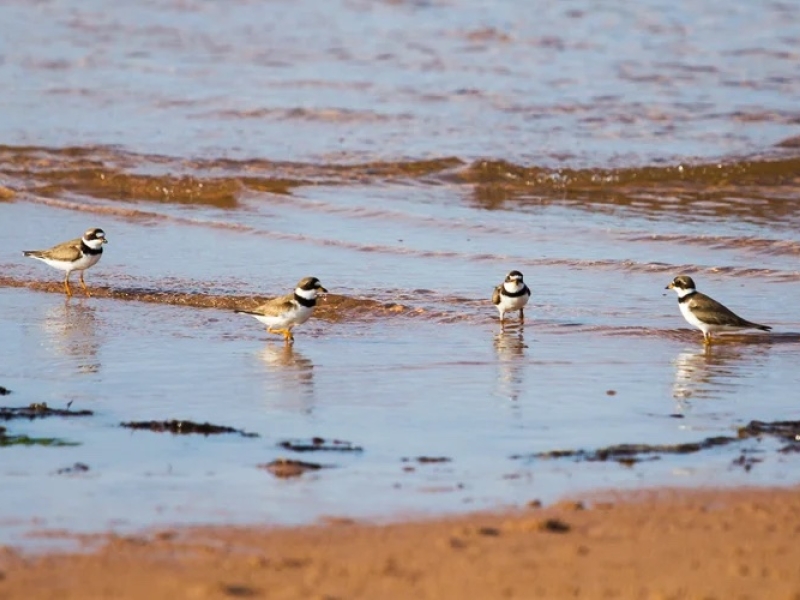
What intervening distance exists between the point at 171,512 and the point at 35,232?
9758 mm

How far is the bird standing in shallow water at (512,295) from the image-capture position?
11.5 metres

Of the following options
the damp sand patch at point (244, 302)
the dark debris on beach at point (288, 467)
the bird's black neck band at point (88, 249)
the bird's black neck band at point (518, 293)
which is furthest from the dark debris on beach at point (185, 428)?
the bird's black neck band at point (88, 249)

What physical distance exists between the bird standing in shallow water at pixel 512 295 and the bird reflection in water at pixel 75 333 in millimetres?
3308

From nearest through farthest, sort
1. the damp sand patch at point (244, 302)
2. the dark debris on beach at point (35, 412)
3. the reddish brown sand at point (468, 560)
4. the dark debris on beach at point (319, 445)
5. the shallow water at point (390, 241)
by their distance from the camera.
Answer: the reddish brown sand at point (468, 560)
the shallow water at point (390, 241)
the dark debris on beach at point (319, 445)
the dark debris on beach at point (35, 412)
the damp sand patch at point (244, 302)

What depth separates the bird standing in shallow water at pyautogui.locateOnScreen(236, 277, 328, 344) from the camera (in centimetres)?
1102

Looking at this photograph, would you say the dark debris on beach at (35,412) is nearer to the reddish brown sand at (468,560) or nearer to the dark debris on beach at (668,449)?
the reddish brown sand at (468,560)

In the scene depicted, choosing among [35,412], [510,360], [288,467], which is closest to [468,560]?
[288,467]

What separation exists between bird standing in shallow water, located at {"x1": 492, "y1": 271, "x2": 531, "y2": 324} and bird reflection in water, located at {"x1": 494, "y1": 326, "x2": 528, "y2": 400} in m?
0.19

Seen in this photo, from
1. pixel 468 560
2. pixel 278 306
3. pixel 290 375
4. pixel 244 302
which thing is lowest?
pixel 468 560

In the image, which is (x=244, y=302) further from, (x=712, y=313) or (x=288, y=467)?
(x=288, y=467)

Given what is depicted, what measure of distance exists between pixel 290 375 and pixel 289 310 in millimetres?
1575

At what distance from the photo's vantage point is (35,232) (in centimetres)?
1538

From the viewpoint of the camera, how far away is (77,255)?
42.7ft

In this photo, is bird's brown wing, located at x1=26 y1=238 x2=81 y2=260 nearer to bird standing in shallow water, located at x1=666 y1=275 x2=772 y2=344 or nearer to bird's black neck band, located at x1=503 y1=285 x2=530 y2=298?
bird's black neck band, located at x1=503 y1=285 x2=530 y2=298
